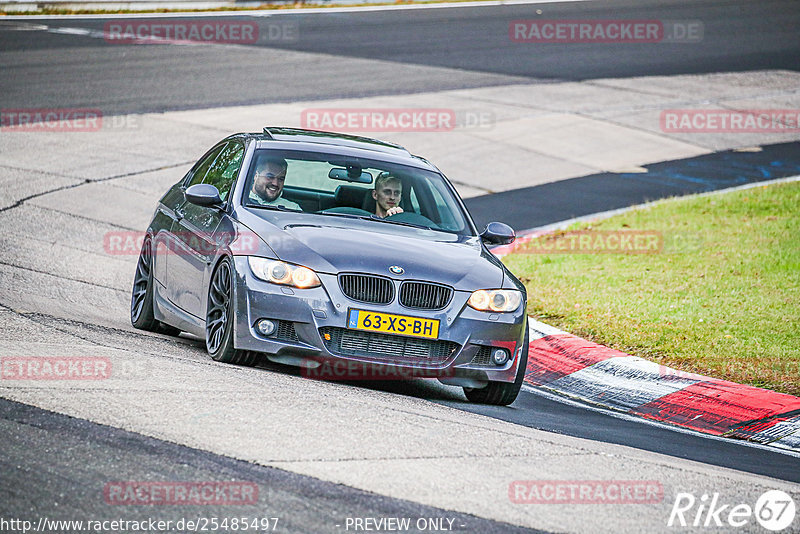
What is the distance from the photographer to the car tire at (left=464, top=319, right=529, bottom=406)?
8.11 metres

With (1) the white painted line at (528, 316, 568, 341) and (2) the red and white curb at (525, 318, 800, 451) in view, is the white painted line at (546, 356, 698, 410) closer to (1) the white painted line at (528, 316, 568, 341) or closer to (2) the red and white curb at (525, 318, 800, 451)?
(2) the red and white curb at (525, 318, 800, 451)

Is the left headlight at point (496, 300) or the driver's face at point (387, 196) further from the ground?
the driver's face at point (387, 196)

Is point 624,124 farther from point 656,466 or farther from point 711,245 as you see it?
point 656,466

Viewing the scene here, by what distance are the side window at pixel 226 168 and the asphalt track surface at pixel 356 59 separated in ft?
36.1

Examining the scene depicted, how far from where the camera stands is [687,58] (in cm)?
2938

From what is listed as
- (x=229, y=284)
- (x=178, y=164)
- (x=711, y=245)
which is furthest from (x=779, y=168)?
(x=229, y=284)

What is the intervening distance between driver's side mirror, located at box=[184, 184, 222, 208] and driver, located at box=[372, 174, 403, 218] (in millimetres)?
1178

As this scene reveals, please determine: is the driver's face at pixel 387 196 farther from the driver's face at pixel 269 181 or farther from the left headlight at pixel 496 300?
the left headlight at pixel 496 300

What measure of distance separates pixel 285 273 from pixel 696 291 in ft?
18.3

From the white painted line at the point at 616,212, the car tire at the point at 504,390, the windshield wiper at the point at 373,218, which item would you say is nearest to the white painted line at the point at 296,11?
the white painted line at the point at 616,212

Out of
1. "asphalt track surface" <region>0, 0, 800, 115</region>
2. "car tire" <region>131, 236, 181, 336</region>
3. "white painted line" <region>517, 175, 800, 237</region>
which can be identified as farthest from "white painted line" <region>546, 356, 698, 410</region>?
"asphalt track surface" <region>0, 0, 800, 115</region>

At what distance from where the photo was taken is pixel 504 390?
8.12 metres

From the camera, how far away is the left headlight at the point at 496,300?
7.82m

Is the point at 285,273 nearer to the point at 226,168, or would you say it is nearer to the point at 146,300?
the point at 226,168
